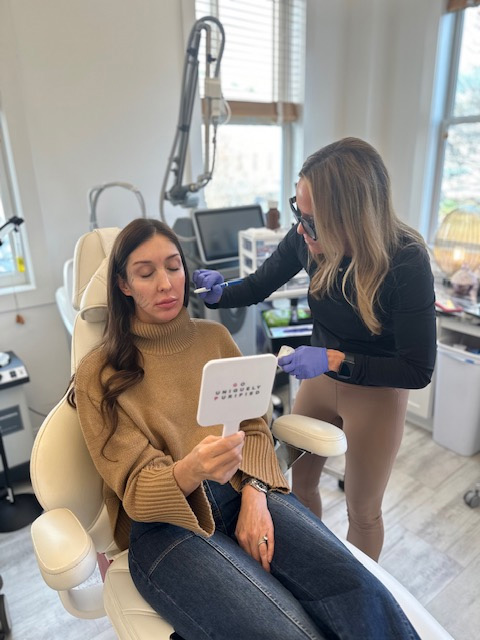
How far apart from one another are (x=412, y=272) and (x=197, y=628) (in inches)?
32.7

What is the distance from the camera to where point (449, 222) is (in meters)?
2.40

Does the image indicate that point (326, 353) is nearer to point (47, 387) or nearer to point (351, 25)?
point (47, 387)

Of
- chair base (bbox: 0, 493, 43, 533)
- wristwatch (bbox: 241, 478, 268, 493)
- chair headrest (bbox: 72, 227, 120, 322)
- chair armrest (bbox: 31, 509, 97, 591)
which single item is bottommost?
chair base (bbox: 0, 493, 43, 533)

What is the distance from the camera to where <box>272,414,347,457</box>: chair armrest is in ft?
3.56

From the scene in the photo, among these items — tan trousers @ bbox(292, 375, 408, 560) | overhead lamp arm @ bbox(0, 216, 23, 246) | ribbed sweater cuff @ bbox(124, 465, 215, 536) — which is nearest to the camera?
ribbed sweater cuff @ bbox(124, 465, 215, 536)

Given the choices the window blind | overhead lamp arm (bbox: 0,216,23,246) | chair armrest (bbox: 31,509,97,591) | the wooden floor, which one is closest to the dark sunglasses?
chair armrest (bbox: 31,509,97,591)

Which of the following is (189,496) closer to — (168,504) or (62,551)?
(168,504)

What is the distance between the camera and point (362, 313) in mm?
1091

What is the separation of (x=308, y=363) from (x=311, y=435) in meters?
0.18

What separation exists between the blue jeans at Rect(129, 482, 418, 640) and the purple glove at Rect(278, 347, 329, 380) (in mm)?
334

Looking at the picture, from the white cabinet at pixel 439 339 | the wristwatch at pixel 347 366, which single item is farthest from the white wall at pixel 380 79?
the wristwatch at pixel 347 366

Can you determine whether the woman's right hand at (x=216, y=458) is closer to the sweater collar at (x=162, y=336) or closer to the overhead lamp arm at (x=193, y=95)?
the sweater collar at (x=162, y=336)

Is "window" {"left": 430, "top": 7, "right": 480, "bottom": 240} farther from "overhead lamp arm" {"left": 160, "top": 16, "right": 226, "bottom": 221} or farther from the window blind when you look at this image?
"overhead lamp arm" {"left": 160, "top": 16, "right": 226, "bottom": 221}

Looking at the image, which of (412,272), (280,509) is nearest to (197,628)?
(280,509)
